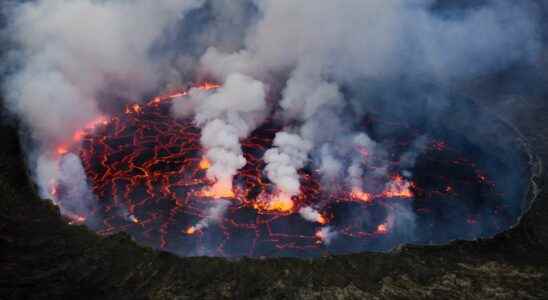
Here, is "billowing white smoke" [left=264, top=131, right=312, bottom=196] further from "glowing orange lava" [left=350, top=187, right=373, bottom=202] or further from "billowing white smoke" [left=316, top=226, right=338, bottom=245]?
"billowing white smoke" [left=316, top=226, right=338, bottom=245]

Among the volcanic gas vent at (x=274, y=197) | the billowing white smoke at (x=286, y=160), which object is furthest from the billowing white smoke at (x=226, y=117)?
the billowing white smoke at (x=286, y=160)

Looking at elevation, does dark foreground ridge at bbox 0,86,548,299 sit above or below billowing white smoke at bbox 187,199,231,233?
below

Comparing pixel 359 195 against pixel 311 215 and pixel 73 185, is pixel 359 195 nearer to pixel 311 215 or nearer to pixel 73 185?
pixel 311 215

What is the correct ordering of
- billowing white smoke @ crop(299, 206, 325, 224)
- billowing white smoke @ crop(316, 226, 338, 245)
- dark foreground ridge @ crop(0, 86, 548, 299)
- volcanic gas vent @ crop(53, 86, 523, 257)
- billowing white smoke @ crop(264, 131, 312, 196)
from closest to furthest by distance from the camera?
dark foreground ridge @ crop(0, 86, 548, 299) → billowing white smoke @ crop(316, 226, 338, 245) → volcanic gas vent @ crop(53, 86, 523, 257) → billowing white smoke @ crop(299, 206, 325, 224) → billowing white smoke @ crop(264, 131, 312, 196)

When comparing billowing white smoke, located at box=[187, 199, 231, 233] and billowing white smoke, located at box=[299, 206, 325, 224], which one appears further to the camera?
billowing white smoke, located at box=[299, 206, 325, 224]

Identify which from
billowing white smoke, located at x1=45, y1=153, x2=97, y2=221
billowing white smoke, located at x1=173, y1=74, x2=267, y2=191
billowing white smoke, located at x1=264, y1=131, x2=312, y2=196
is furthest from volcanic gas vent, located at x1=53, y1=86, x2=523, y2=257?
billowing white smoke, located at x1=173, y1=74, x2=267, y2=191

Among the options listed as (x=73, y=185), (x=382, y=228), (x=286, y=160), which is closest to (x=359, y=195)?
(x=382, y=228)
